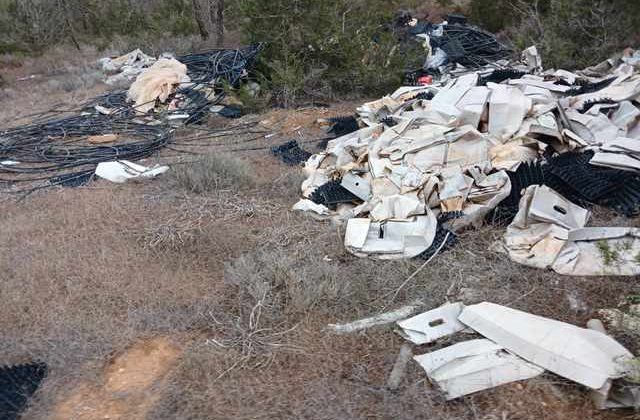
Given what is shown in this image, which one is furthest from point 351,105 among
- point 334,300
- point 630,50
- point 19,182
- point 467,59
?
point 334,300

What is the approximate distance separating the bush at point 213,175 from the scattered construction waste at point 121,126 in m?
0.94

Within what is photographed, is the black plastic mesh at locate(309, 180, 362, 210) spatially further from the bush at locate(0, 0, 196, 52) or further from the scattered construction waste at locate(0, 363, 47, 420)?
the bush at locate(0, 0, 196, 52)

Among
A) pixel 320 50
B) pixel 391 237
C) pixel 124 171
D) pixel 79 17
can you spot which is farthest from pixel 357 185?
pixel 79 17

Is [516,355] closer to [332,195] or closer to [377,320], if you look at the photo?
[377,320]

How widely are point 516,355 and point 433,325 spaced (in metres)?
0.48

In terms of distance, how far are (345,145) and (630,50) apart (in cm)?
486

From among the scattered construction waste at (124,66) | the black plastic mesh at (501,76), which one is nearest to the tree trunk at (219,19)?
the scattered construction waste at (124,66)

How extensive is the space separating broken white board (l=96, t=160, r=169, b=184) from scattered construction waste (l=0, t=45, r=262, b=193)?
37 millimetres

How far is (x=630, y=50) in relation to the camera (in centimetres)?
742

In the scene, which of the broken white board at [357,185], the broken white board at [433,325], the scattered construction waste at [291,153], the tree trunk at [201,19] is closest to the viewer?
the broken white board at [433,325]

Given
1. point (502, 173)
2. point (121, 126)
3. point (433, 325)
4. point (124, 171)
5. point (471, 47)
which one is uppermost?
point (502, 173)

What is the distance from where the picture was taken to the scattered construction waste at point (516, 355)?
246 cm

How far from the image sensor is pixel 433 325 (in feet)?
9.89

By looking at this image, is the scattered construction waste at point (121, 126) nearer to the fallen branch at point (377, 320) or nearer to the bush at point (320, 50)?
the bush at point (320, 50)
